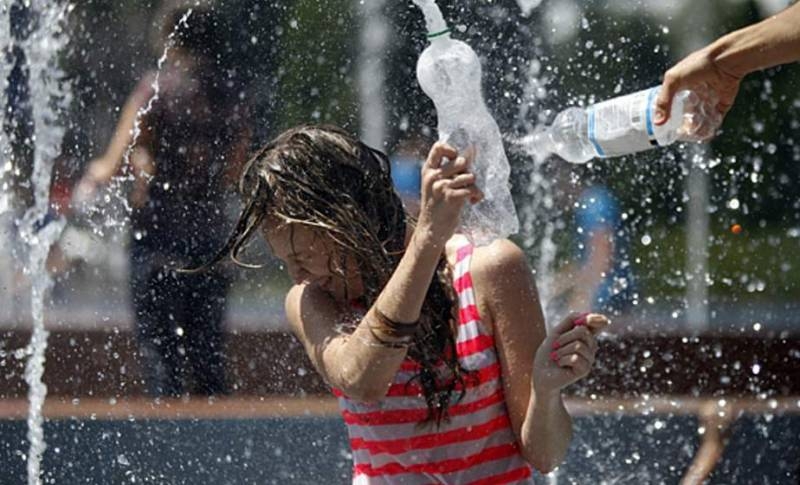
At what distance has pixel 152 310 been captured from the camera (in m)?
5.38

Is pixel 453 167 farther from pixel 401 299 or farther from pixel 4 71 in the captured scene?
pixel 4 71

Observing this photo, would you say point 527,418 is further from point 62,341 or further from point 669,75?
point 62,341

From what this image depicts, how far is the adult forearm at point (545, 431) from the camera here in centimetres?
228

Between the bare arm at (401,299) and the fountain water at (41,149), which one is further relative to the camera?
the fountain water at (41,149)

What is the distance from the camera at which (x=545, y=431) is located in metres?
2.29

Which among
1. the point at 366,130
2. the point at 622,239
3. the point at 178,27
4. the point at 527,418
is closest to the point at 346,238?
the point at 527,418

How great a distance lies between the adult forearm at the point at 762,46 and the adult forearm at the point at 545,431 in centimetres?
66

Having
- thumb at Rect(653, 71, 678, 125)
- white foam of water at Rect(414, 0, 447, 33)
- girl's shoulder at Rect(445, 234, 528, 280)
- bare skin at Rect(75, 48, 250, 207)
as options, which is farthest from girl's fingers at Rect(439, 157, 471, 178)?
bare skin at Rect(75, 48, 250, 207)

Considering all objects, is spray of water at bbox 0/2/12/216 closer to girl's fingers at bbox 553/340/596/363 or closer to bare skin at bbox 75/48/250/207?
bare skin at bbox 75/48/250/207

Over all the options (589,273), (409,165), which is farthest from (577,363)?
(589,273)

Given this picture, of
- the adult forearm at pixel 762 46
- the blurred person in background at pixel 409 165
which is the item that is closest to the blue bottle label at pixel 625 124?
the adult forearm at pixel 762 46

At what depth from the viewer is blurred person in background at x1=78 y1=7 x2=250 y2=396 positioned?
536 cm

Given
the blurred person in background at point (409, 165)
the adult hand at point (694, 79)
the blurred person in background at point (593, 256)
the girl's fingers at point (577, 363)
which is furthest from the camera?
the blurred person in background at point (593, 256)

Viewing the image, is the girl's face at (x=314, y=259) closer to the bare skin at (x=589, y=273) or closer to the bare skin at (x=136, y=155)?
the bare skin at (x=136, y=155)
